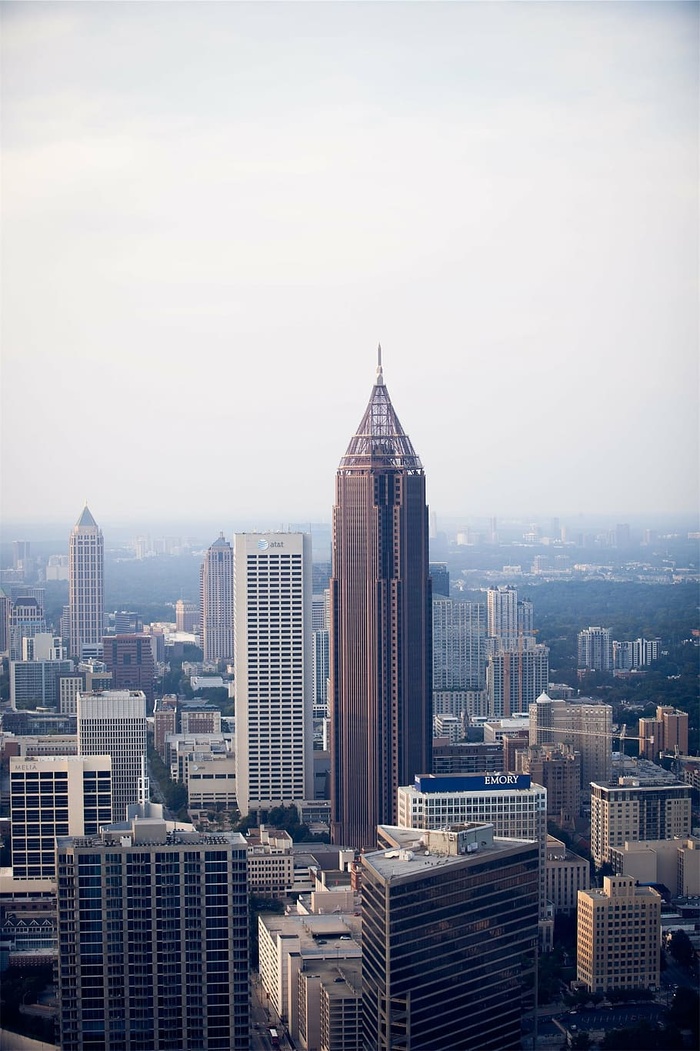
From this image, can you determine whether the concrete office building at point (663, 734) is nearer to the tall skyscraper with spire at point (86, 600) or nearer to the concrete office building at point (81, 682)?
the concrete office building at point (81, 682)

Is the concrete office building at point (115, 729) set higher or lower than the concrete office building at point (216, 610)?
lower

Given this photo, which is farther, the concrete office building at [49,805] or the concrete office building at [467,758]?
the concrete office building at [467,758]

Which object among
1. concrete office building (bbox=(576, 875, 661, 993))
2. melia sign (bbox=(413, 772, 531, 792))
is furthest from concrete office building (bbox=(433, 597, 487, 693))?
concrete office building (bbox=(576, 875, 661, 993))

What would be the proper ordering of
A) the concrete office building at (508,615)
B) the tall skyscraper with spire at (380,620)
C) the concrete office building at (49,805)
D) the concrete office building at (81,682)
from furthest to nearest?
the concrete office building at (508,615), the concrete office building at (81,682), the tall skyscraper with spire at (380,620), the concrete office building at (49,805)

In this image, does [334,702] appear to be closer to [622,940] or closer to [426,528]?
[426,528]

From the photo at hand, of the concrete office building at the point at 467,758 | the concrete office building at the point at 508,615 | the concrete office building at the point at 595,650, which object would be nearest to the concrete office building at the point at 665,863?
the concrete office building at the point at 467,758

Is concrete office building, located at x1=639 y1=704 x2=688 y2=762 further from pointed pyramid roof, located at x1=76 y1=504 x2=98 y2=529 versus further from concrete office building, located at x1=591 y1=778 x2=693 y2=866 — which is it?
pointed pyramid roof, located at x1=76 y1=504 x2=98 y2=529

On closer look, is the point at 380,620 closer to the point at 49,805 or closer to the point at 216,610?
the point at 49,805

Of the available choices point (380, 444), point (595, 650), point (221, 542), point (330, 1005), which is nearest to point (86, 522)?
point (221, 542)
